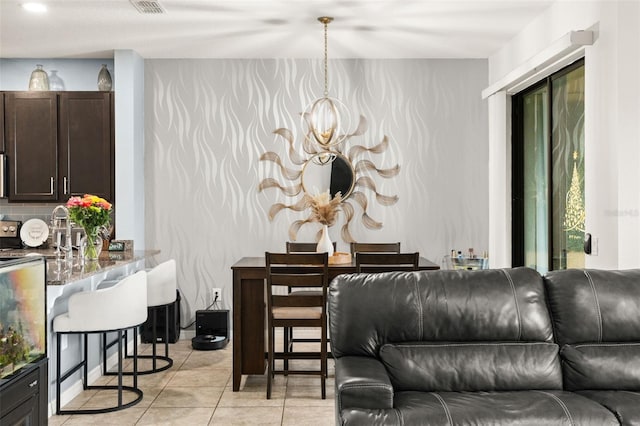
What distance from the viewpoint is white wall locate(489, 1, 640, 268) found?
11.6 ft

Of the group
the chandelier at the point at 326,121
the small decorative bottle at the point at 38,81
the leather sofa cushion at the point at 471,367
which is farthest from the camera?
the small decorative bottle at the point at 38,81

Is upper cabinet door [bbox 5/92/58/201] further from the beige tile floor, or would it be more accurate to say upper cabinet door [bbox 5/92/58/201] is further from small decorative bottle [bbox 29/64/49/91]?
the beige tile floor

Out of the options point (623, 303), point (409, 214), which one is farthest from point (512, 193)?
point (623, 303)

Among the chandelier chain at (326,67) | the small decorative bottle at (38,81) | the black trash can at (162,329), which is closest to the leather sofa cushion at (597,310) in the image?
the chandelier chain at (326,67)

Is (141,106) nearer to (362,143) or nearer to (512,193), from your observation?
(362,143)

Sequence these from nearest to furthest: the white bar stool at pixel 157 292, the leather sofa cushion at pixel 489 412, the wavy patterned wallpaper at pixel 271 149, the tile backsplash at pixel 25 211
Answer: the leather sofa cushion at pixel 489 412 < the white bar stool at pixel 157 292 < the wavy patterned wallpaper at pixel 271 149 < the tile backsplash at pixel 25 211

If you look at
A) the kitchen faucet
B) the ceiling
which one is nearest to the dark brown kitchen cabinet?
the ceiling

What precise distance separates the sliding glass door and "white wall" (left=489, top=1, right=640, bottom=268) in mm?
461

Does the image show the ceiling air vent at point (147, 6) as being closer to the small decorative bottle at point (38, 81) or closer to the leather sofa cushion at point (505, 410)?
the small decorative bottle at point (38, 81)

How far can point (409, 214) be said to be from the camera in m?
6.25

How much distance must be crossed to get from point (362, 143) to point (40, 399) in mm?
4138

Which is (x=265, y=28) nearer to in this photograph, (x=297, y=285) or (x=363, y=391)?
(x=297, y=285)

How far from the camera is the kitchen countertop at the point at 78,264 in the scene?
12.6 feet

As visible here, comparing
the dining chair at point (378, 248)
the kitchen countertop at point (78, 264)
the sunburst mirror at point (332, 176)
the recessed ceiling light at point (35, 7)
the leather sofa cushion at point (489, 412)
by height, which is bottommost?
the leather sofa cushion at point (489, 412)
